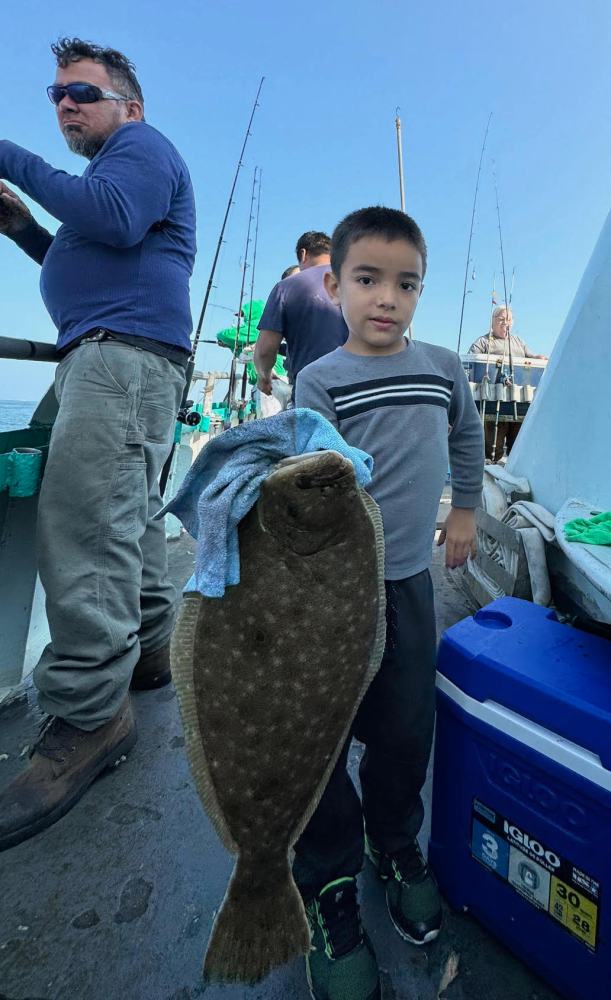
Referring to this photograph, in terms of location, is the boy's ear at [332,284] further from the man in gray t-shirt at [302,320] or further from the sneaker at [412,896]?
the sneaker at [412,896]

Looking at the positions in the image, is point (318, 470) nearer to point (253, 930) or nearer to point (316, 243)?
point (253, 930)

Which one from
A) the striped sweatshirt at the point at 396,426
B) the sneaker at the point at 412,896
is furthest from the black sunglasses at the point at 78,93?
the sneaker at the point at 412,896

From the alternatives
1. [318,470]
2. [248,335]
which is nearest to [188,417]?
[318,470]

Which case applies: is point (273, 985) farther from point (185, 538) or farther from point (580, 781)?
point (185, 538)

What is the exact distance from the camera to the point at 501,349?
900 cm

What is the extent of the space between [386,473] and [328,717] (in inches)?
25.3

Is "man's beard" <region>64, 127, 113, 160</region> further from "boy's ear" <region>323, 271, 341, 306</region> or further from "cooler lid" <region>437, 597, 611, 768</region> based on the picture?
"cooler lid" <region>437, 597, 611, 768</region>

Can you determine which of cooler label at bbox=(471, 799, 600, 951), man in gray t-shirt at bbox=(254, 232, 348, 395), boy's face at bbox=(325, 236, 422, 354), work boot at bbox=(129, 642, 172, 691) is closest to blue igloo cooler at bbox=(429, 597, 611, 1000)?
cooler label at bbox=(471, 799, 600, 951)

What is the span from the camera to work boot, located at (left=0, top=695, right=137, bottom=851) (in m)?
1.58

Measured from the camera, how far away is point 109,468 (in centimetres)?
185

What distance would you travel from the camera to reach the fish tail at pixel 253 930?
1.05 m

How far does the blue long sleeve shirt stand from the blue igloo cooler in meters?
1.68

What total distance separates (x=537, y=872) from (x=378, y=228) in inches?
66.4

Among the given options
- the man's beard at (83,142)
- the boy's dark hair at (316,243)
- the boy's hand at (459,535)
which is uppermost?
the boy's dark hair at (316,243)
